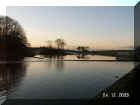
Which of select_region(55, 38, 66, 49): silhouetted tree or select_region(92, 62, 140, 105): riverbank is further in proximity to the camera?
select_region(55, 38, 66, 49): silhouetted tree

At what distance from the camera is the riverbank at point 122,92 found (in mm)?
1591

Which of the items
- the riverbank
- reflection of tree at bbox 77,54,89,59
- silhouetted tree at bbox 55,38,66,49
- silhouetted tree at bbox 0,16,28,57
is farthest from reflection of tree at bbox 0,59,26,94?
the riverbank

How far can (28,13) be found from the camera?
164 centimetres

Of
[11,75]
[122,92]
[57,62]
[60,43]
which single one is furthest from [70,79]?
[11,75]

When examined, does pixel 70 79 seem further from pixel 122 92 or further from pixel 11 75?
pixel 11 75

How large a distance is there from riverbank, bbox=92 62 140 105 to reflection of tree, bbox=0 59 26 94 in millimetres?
1304

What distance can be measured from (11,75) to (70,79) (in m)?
1.04

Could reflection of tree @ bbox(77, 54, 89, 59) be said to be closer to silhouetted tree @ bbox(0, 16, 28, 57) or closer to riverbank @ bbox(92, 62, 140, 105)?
riverbank @ bbox(92, 62, 140, 105)

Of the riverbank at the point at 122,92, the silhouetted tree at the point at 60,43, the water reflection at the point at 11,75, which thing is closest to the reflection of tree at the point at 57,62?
the silhouetted tree at the point at 60,43

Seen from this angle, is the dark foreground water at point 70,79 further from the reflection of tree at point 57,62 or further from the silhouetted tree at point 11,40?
the silhouetted tree at point 11,40

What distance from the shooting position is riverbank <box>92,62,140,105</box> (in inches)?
62.6

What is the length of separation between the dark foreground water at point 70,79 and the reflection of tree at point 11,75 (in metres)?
0.07
